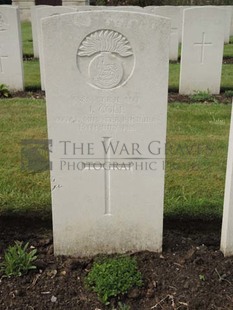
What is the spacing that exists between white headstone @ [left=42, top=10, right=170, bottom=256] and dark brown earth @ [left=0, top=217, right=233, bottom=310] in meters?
0.13

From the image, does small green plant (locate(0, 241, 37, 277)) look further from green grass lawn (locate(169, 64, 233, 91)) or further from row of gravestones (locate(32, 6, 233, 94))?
green grass lawn (locate(169, 64, 233, 91))

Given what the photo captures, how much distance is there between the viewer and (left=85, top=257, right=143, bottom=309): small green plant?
8.59 ft

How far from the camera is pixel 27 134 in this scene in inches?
212

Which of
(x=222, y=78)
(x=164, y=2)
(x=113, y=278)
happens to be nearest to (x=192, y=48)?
(x=222, y=78)

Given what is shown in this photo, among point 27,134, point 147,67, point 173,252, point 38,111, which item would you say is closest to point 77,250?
point 173,252

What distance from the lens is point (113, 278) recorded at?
8.68ft

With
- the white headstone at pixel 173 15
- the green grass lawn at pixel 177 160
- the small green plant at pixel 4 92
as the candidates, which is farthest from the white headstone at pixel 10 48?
the white headstone at pixel 173 15

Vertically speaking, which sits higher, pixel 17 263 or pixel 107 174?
pixel 107 174

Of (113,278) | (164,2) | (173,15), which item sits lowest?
(113,278)

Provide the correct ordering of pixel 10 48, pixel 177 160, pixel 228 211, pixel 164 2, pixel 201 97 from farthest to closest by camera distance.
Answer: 1. pixel 164 2
2. pixel 10 48
3. pixel 201 97
4. pixel 177 160
5. pixel 228 211

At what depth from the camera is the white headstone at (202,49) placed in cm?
705

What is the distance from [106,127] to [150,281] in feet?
3.54

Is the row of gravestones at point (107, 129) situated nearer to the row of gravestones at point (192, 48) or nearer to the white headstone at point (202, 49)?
the row of gravestones at point (192, 48)

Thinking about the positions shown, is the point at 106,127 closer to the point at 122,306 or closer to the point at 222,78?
the point at 122,306
